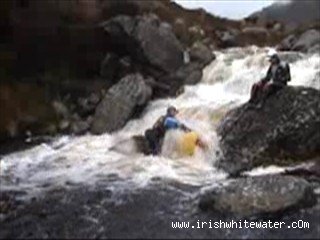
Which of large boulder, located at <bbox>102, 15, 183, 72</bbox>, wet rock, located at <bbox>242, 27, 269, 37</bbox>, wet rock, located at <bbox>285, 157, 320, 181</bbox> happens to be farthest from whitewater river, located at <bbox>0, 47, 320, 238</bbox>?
wet rock, located at <bbox>242, 27, 269, 37</bbox>

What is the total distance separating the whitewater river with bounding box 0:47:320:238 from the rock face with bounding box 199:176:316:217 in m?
0.60

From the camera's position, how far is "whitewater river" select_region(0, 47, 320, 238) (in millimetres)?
15320

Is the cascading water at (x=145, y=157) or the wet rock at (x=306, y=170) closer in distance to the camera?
the wet rock at (x=306, y=170)

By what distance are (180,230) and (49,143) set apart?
35.4 ft

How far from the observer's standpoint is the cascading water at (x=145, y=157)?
58.1ft

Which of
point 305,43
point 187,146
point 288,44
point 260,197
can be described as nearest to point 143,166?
point 187,146

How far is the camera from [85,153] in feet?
69.6

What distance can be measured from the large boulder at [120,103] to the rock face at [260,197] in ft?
33.2

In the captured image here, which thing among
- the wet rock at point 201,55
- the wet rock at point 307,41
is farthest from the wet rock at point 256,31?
the wet rock at point 201,55

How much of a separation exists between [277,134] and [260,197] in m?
4.94

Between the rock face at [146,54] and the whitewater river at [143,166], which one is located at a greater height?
the rock face at [146,54]

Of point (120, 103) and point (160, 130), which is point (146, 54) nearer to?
point (120, 103)

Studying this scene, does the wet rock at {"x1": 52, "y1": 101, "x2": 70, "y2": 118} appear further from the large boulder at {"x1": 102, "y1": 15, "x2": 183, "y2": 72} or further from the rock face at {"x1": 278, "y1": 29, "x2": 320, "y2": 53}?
the rock face at {"x1": 278, "y1": 29, "x2": 320, "y2": 53}

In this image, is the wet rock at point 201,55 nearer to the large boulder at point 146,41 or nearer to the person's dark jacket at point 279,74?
the large boulder at point 146,41
